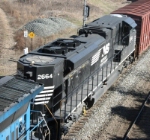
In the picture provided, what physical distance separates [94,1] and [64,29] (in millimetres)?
19560

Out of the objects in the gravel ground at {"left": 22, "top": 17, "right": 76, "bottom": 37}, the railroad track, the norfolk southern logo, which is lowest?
the railroad track

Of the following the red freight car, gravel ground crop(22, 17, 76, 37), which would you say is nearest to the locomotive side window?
the red freight car

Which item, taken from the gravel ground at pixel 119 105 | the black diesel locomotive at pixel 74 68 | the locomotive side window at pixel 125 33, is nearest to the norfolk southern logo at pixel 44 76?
the black diesel locomotive at pixel 74 68

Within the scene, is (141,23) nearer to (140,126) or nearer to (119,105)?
(119,105)

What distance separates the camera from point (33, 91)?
838 centimetres

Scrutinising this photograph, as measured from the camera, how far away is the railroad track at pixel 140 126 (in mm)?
13645

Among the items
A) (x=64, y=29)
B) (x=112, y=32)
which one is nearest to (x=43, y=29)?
(x=64, y=29)

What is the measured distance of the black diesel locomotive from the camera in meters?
11.5

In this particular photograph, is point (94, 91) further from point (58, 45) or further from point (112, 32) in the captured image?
point (112, 32)

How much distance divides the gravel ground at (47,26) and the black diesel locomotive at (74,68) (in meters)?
12.1

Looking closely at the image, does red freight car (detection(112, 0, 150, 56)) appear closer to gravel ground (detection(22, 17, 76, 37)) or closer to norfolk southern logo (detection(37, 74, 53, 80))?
gravel ground (detection(22, 17, 76, 37))

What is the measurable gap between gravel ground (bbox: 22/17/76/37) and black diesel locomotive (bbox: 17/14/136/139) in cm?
1213

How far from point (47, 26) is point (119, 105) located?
1711 cm

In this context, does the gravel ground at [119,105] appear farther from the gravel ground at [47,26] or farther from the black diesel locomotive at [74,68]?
the gravel ground at [47,26]
